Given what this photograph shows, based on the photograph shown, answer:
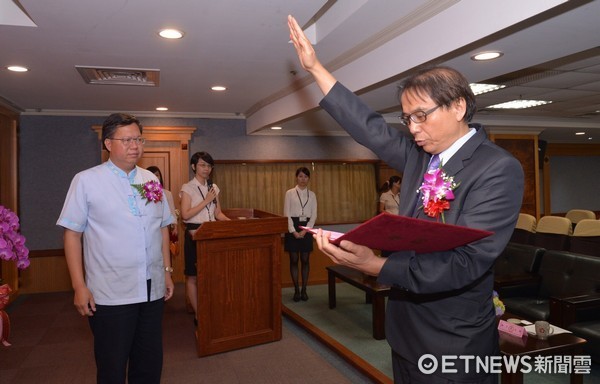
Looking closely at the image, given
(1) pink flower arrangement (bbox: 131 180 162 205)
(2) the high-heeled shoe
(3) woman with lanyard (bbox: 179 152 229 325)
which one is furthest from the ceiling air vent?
(2) the high-heeled shoe

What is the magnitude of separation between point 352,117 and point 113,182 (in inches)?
52.4

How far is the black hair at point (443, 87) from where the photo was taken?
45.0 inches

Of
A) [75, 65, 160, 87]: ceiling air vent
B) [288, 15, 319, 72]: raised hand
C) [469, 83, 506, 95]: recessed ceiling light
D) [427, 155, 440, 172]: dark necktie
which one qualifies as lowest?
[427, 155, 440, 172]: dark necktie

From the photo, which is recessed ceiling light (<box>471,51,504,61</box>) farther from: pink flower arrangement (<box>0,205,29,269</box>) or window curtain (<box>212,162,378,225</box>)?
window curtain (<box>212,162,378,225</box>)

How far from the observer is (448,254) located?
1031mm

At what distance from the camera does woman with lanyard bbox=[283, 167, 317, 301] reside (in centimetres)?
566

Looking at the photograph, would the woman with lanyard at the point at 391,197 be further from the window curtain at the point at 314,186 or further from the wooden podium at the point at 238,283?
the wooden podium at the point at 238,283

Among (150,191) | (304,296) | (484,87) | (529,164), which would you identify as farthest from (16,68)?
(529,164)

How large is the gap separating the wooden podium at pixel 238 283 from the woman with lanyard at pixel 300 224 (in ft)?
5.68

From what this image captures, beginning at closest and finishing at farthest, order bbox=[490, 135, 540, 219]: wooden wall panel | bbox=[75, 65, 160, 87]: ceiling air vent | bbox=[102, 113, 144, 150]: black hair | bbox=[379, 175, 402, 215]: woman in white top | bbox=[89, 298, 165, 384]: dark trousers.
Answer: bbox=[89, 298, 165, 384]: dark trousers < bbox=[102, 113, 144, 150]: black hair < bbox=[75, 65, 160, 87]: ceiling air vent < bbox=[379, 175, 402, 215]: woman in white top < bbox=[490, 135, 540, 219]: wooden wall panel

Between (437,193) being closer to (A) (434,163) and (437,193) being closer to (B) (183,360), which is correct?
(A) (434,163)

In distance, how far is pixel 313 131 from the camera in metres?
7.24

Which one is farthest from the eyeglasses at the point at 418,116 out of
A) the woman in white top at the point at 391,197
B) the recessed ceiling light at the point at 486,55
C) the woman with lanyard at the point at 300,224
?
the woman in white top at the point at 391,197

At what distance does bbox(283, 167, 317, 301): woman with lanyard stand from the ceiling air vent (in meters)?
2.17
